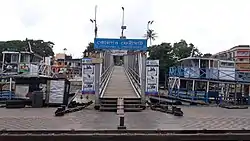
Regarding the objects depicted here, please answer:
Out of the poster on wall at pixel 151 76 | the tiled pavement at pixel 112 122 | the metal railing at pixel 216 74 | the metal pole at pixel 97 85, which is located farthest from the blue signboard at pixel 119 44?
the metal railing at pixel 216 74

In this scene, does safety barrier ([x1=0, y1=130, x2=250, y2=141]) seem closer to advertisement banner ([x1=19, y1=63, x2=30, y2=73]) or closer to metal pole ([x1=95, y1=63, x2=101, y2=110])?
metal pole ([x1=95, y1=63, x2=101, y2=110])

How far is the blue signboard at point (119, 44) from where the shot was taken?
19125 millimetres

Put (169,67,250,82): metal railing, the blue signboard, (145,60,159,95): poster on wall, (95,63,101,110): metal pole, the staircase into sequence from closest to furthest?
the staircase, (95,63,101,110): metal pole, the blue signboard, (145,60,159,95): poster on wall, (169,67,250,82): metal railing

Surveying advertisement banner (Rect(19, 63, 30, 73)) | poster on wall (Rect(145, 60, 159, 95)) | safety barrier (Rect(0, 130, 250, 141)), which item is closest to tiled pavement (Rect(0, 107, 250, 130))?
poster on wall (Rect(145, 60, 159, 95))

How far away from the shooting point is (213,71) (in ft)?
110

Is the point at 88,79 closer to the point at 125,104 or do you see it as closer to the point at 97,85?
the point at 97,85

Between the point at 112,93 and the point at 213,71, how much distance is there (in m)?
16.8

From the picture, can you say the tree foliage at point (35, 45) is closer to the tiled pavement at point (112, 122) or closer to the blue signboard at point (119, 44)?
the blue signboard at point (119, 44)

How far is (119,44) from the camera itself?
19.2 meters

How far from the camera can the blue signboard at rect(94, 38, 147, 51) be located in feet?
62.7

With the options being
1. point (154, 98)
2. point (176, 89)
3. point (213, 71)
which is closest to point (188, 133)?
point (154, 98)

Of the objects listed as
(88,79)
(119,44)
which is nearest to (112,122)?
(119,44)

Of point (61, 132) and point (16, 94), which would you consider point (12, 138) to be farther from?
point (16, 94)

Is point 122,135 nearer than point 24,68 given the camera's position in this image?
Yes
